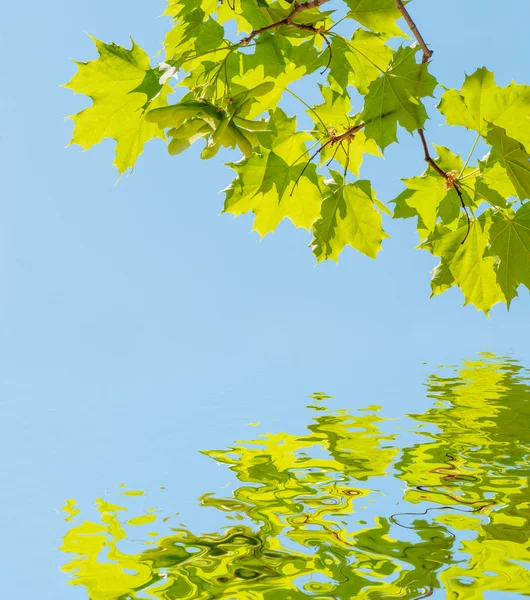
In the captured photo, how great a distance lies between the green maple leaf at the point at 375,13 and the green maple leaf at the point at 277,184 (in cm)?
26

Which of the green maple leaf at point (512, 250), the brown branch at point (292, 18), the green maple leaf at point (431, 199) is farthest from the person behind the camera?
the green maple leaf at point (431, 199)

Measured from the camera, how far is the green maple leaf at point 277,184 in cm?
126

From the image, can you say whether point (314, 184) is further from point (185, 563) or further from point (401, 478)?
point (401, 478)

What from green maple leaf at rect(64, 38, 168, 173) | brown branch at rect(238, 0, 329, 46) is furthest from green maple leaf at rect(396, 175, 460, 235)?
green maple leaf at rect(64, 38, 168, 173)

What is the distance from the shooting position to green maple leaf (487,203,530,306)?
1110 millimetres

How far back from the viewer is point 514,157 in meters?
0.95

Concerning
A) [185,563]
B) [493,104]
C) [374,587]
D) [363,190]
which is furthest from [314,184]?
[185,563]

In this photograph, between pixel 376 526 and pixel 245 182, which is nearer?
pixel 245 182

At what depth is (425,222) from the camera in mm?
1357

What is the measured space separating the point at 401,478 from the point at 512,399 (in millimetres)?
3249

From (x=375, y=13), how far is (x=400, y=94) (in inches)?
9.7

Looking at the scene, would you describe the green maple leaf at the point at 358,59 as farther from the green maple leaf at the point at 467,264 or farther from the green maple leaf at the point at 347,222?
the green maple leaf at the point at 467,264

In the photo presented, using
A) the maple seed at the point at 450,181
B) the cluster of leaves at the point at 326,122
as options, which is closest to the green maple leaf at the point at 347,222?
the cluster of leaves at the point at 326,122

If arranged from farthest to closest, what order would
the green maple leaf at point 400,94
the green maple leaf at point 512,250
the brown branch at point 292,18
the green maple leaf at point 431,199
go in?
1. the green maple leaf at point 431,199
2. the green maple leaf at point 512,250
3. the green maple leaf at point 400,94
4. the brown branch at point 292,18
